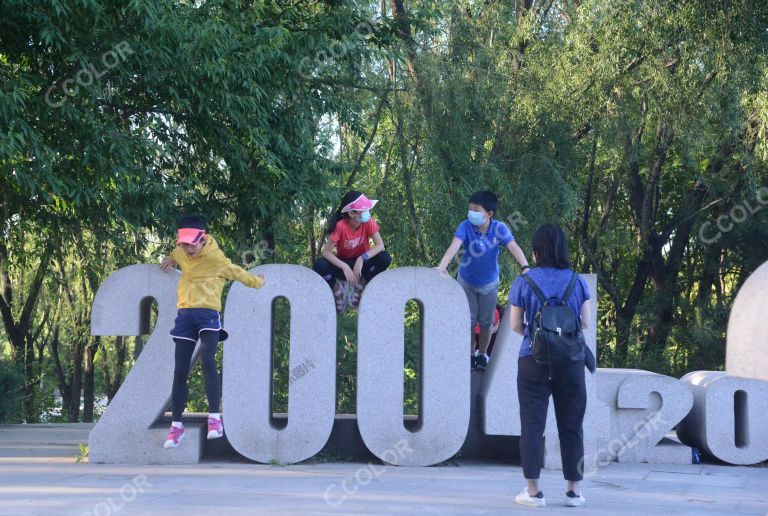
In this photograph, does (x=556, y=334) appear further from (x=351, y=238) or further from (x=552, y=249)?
(x=351, y=238)

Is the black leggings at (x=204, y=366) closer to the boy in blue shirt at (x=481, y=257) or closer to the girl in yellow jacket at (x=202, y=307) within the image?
the girl in yellow jacket at (x=202, y=307)

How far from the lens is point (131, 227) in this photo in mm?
10453

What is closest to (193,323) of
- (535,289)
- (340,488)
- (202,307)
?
(202,307)

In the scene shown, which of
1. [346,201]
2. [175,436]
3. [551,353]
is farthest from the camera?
[346,201]

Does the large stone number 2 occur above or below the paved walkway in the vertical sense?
above

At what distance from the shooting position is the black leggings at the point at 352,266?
8086 mm

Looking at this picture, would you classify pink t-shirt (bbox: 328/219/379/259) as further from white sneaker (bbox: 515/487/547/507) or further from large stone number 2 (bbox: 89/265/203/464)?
white sneaker (bbox: 515/487/547/507)

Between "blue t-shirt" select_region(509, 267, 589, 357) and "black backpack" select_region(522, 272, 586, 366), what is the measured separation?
63 millimetres

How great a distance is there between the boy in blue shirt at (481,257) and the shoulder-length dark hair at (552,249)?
1.64 metres

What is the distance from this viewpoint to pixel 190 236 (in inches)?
274

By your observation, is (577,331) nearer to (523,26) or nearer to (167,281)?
(167,281)

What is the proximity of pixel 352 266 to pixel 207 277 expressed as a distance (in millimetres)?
1448

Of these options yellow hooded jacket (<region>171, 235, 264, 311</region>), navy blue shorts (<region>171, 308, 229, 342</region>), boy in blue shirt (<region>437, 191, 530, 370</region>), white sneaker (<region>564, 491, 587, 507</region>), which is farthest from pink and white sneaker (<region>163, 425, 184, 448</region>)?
white sneaker (<region>564, 491, 587, 507</region>)

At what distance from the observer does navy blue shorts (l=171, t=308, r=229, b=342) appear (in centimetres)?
705
